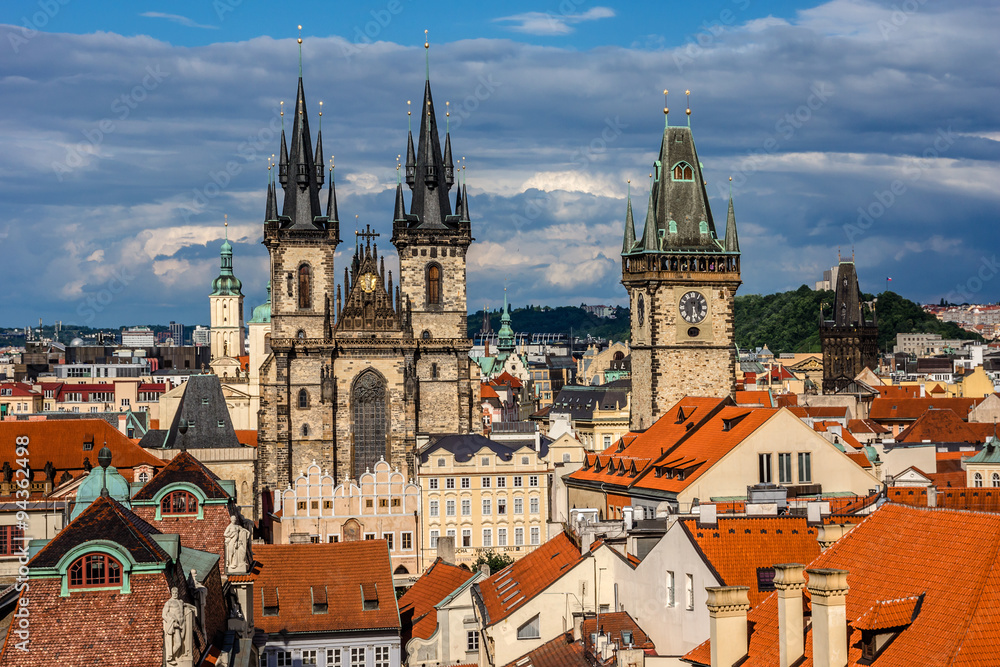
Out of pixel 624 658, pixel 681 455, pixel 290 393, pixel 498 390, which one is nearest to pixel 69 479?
pixel 290 393

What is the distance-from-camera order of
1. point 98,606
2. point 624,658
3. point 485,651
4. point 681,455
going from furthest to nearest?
point 681,455, point 485,651, point 624,658, point 98,606

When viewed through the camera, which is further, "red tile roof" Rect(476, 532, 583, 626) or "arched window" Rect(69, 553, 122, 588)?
"red tile roof" Rect(476, 532, 583, 626)

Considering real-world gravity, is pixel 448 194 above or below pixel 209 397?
above

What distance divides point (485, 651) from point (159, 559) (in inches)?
685

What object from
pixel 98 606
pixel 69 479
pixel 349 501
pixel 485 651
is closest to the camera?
pixel 98 606

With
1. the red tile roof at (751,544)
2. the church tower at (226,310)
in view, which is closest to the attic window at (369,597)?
the red tile roof at (751,544)

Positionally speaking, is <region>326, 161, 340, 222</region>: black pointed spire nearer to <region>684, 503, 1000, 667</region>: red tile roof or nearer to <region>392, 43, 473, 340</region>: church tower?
<region>392, 43, 473, 340</region>: church tower

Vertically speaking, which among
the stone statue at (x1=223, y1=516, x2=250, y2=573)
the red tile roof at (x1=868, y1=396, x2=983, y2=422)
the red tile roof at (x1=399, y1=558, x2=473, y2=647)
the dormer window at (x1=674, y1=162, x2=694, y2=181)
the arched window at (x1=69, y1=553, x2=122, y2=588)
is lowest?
the red tile roof at (x1=399, y1=558, x2=473, y2=647)

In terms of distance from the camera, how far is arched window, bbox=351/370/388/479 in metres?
95.2

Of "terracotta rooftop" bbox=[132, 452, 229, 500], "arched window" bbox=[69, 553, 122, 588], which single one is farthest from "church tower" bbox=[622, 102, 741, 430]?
"arched window" bbox=[69, 553, 122, 588]

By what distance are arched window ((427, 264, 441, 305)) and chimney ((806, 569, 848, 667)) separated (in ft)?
259

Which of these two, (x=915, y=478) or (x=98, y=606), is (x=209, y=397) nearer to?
(x=915, y=478)

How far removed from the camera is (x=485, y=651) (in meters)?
40.6

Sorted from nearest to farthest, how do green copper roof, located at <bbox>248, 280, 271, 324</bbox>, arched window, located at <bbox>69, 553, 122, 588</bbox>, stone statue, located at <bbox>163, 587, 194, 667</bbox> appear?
→ stone statue, located at <bbox>163, 587, 194, 667</bbox>, arched window, located at <bbox>69, 553, 122, 588</bbox>, green copper roof, located at <bbox>248, 280, 271, 324</bbox>
